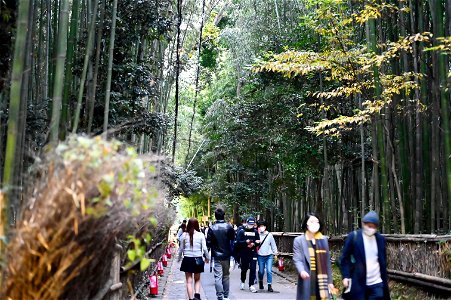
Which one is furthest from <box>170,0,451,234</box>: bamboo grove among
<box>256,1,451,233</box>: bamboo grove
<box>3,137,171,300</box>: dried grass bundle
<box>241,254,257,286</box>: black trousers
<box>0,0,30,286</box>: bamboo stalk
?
<box>3,137,171,300</box>: dried grass bundle

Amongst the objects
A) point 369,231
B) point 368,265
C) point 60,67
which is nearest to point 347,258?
point 368,265

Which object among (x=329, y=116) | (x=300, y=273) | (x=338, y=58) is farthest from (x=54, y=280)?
(x=329, y=116)

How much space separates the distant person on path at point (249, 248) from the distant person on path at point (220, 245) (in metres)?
2.40

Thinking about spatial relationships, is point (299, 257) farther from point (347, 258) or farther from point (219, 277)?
point (219, 277)

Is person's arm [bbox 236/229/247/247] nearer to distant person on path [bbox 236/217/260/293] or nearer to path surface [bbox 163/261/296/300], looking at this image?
distant person on path [bbox 236/217/260/293]

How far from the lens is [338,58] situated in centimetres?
954

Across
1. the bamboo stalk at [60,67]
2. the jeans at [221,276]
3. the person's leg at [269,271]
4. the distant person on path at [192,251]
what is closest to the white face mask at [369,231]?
the bamboo stalk at [60,67]

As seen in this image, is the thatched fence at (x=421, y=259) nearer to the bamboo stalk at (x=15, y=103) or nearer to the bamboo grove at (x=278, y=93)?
the bamboo grove at (x=278, y=93)

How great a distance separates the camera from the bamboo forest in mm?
2582

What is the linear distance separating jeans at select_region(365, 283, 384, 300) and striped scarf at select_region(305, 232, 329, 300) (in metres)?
0.45

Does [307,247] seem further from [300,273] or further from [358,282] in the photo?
[358,282]

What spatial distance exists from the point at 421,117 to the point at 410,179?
3.34ft

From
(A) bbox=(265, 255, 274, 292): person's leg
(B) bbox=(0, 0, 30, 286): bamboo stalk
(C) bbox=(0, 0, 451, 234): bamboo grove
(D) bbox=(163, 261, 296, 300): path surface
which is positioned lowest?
(D) bbox=(163, 261, 296, 300): path surface

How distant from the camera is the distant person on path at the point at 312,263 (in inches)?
210
